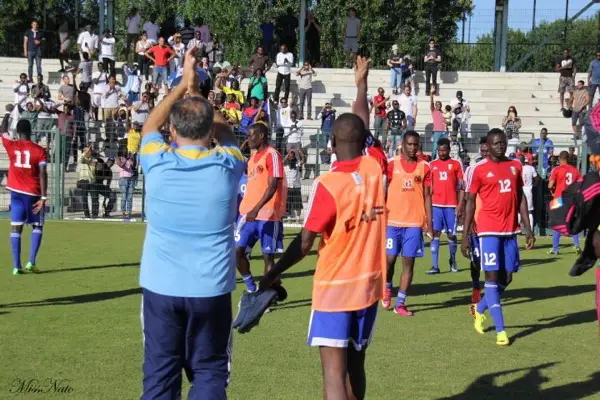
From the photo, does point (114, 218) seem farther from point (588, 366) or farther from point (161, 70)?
point (588, 366)

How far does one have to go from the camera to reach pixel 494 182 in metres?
10.5

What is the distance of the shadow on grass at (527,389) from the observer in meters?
7.98

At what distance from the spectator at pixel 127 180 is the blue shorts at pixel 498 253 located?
15020mm

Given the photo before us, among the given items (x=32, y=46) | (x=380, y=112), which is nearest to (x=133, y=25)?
(x=32, y=46)

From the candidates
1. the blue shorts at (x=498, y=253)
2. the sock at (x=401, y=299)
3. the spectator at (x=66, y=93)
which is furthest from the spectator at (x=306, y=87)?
the blue shorts at (x=498, y=253)

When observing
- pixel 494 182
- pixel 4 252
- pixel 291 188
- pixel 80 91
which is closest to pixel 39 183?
pixel 4 252

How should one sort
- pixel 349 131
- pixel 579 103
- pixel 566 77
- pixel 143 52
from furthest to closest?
pixel 566 77 < pixel 143 52 < pixel 579 103 < pixel 349 131

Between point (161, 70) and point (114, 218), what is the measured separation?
6.53 meters

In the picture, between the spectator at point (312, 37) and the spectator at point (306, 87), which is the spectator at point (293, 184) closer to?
the spectator at point (306, 87)

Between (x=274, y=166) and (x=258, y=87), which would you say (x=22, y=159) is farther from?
(x=258, y=87)

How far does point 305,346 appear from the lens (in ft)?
31.5

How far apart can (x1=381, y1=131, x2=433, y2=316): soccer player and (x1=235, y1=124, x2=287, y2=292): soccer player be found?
4.70ft

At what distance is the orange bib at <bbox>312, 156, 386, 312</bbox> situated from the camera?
6.06 meters

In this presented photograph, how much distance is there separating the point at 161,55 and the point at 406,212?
1854 centimetres
